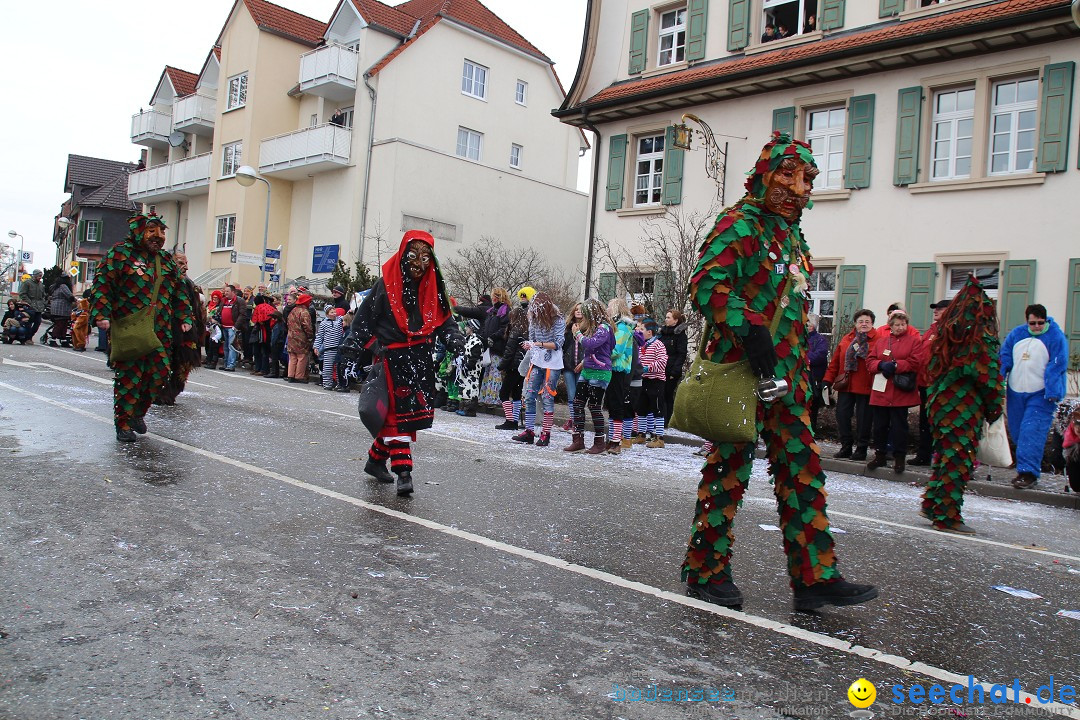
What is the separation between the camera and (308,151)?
31500 millimetres

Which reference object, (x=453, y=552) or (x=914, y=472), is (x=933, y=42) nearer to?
(x=914, y=472)

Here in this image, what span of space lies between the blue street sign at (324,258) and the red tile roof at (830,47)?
38.1ft

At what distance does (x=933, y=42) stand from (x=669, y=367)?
30.5 feet

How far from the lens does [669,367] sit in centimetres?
1260

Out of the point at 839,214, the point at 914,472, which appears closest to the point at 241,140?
the point at 839,214

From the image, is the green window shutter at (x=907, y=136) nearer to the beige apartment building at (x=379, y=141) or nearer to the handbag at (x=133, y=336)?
the beige apartment building at (x=379, y=141)

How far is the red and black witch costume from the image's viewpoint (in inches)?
269

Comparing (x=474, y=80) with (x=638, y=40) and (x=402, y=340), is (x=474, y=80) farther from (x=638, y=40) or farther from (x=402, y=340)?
(x=402, y=340)

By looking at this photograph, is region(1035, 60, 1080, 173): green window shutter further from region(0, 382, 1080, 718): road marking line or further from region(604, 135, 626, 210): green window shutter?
region(0, 382, 1080, 718): road marking line

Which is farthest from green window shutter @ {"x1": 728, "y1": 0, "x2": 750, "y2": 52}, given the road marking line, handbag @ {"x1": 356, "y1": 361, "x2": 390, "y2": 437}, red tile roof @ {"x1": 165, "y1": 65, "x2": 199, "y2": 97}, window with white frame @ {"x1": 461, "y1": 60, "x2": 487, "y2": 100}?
red tile roof @ {"x1": 165, "y1": 65, "x2": 199, "y2": 97}

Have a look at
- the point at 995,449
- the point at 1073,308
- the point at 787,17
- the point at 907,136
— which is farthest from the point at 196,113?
the point at 995,449

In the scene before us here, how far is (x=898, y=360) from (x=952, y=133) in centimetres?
934

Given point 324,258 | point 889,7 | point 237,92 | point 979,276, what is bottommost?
point 979,276

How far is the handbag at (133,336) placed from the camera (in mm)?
8336
